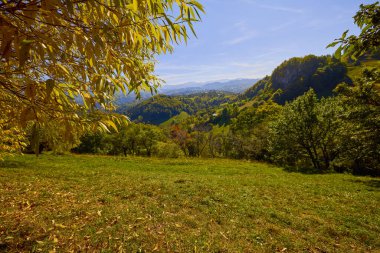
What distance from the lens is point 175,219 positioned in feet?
27.1

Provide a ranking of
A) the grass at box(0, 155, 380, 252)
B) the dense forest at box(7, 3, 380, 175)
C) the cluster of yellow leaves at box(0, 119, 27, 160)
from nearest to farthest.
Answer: the dense forest at box(7, 3, 380, 175), the grass at box(0, 155, 380, 252), the cluster of yellow leaves at box(0, 119, 27, 160)

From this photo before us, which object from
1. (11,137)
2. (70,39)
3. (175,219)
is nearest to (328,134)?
(175,219)

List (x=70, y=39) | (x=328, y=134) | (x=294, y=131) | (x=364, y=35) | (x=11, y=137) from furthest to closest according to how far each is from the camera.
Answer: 1. (x=294, y=131)
2. (x=328, y=134)
3. (x=11, y=137)
4. (x=364, y=35)
5. (x=70, y=39)

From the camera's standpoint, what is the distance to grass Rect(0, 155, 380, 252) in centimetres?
649

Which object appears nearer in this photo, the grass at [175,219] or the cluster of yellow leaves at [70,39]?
the cluster of yellow leaves at [70,39]

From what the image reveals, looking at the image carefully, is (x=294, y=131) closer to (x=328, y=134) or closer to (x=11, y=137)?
(x=328, y=134)

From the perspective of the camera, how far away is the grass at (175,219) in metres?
6.49

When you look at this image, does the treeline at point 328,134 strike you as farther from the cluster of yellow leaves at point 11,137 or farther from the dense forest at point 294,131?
the cluster of yellow leaves at point 11,137

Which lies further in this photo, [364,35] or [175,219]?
[175,219]

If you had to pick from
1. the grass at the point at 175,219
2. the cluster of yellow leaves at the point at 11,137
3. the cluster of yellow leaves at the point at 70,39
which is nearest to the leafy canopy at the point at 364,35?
the cluster of yellow leaves at the point at 70,39

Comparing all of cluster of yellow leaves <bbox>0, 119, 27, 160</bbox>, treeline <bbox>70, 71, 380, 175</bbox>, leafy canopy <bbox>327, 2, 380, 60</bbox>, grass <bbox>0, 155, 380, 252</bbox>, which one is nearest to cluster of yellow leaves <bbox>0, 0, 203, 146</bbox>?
treeline <bbox>70, 71, 380, 175</bbox>

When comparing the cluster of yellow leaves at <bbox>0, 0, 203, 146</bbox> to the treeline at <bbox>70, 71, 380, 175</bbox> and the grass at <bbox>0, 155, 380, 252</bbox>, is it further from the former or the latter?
the grass at <bbox>0, 155, 380, 252</bbox>

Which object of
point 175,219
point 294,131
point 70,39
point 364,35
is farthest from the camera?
point 294,131

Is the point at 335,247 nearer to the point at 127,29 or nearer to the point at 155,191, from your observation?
the point at 155,191
